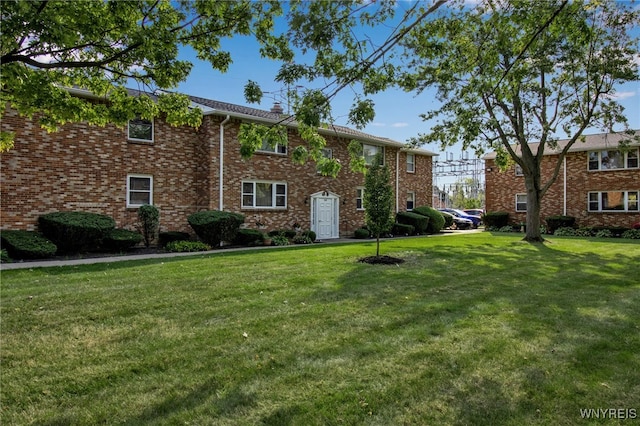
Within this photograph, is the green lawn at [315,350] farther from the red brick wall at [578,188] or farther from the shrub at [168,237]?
the red brick wall at [578,188]

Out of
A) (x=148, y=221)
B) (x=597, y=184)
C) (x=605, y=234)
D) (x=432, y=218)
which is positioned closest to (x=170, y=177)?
(x=148, y=221)

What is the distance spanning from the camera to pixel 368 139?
2136 centimetres

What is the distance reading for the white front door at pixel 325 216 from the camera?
19.6 metres

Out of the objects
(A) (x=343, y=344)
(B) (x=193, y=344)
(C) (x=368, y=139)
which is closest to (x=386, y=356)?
(A) (x=343, y=344)

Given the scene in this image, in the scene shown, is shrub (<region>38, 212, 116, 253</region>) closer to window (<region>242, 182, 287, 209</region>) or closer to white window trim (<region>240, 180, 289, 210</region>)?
white window trim (<region>240, 180, 289, 210</region>)

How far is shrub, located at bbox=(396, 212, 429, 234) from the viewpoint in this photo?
74.4ft

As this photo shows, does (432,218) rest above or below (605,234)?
above

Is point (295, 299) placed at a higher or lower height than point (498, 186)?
lower

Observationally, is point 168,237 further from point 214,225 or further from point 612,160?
point 612,160

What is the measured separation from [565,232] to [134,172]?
22.9 metres

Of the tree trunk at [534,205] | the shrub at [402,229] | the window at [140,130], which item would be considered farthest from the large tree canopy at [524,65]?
the window at [140,130]

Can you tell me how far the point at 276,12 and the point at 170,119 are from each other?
8.65 feet

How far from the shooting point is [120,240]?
12.9 m

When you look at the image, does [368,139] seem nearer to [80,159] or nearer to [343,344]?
[80,159]
